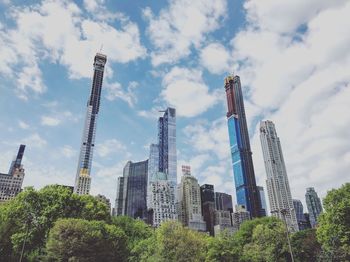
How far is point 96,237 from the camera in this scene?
143 ft

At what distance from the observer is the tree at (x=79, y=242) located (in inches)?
1580

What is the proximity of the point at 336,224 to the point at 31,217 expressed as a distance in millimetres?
43006

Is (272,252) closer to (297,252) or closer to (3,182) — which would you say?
(297,252)

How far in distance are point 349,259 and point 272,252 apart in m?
11.6

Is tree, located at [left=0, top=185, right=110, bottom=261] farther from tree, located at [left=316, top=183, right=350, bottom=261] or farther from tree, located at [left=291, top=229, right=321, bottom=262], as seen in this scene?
tree, located at [left=291, top=229, right=321, bottom=262]

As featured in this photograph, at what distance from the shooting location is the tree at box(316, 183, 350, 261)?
44.2m

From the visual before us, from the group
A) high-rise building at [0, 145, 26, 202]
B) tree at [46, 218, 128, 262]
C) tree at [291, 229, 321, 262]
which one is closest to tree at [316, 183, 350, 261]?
tree at [291, 229, 321, 262]

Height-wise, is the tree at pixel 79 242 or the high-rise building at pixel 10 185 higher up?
the high-rise building at pixel 10 185

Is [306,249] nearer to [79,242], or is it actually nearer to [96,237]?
[96,237]

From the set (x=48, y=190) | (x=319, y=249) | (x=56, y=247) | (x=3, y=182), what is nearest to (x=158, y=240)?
(x=56, y=247)

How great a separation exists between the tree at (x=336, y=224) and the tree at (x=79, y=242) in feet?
102

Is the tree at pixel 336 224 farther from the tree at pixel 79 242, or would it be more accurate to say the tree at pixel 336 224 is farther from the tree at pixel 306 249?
the tree at pixel 79 242

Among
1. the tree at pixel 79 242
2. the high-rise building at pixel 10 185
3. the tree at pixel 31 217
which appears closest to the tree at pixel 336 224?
the tree at pixel 79 242

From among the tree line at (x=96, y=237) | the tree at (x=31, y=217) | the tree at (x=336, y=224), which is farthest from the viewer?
the tree at (x=31, y=217)
